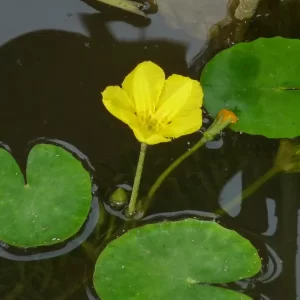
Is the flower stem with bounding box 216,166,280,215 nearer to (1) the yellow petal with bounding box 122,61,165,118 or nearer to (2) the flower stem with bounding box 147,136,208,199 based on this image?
(2) the flower stem with bounding box 147,136,208,199

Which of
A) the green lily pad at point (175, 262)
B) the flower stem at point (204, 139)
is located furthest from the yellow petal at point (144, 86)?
the green lily pad at point (175, 262)

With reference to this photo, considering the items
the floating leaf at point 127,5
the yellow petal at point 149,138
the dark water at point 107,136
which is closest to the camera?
the yellow petal at point 149,138

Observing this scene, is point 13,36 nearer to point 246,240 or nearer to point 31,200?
point 31,200

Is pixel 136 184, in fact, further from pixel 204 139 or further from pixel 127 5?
pixel 127 5

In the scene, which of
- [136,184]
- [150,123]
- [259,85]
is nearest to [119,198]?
[136,184]

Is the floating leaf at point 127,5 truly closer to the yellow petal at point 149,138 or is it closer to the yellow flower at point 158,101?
the yellow flower at point 158,101

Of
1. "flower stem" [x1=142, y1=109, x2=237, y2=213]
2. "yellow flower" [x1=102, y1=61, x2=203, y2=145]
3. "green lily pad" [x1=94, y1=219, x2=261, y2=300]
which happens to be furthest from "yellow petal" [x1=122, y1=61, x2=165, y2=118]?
"green lily pad" [x1=94, y1=219, x2=261, y2=300]
